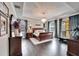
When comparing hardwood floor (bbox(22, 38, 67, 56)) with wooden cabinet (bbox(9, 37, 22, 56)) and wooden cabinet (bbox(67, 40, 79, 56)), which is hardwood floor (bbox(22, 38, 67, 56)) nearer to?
wooden cabinet (bbox(67, 40, 79, 56))

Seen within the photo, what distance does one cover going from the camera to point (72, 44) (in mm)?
4113

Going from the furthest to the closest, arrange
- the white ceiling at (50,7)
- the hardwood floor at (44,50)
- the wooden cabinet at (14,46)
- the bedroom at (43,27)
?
the white ceiling at (50,7) < the hardwood floor at (44,50) < the bedroom at (43,27) < the wooden cabinet at (14,46)

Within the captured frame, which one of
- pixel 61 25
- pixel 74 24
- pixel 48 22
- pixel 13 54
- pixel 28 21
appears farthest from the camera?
pixel 28 21

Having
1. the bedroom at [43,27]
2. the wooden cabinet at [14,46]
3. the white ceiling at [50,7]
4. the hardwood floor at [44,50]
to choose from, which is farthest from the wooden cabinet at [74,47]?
the wooden cabinet at [14,46]

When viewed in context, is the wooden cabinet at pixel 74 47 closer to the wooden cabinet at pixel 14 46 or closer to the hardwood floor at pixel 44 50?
the hardwood floor at pixel 44 50

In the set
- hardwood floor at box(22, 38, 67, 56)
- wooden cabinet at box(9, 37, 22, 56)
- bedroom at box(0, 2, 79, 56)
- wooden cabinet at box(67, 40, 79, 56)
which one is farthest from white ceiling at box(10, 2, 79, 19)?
hardwood floor at box(22, 38, 67, 56)

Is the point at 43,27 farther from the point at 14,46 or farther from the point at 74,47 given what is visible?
the point at 14,46

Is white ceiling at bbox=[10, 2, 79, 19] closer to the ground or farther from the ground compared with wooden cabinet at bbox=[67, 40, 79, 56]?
farther from the ground

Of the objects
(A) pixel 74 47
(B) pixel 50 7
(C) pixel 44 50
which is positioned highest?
(B) pixel 50 7

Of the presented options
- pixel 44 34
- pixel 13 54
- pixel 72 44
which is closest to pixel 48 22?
pixel 44 34

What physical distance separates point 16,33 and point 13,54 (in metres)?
0.86

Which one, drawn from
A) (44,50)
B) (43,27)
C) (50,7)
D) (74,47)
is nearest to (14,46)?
(44,50)

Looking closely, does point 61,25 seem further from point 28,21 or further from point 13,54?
point 13,54

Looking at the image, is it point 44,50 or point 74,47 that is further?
point 44,50
